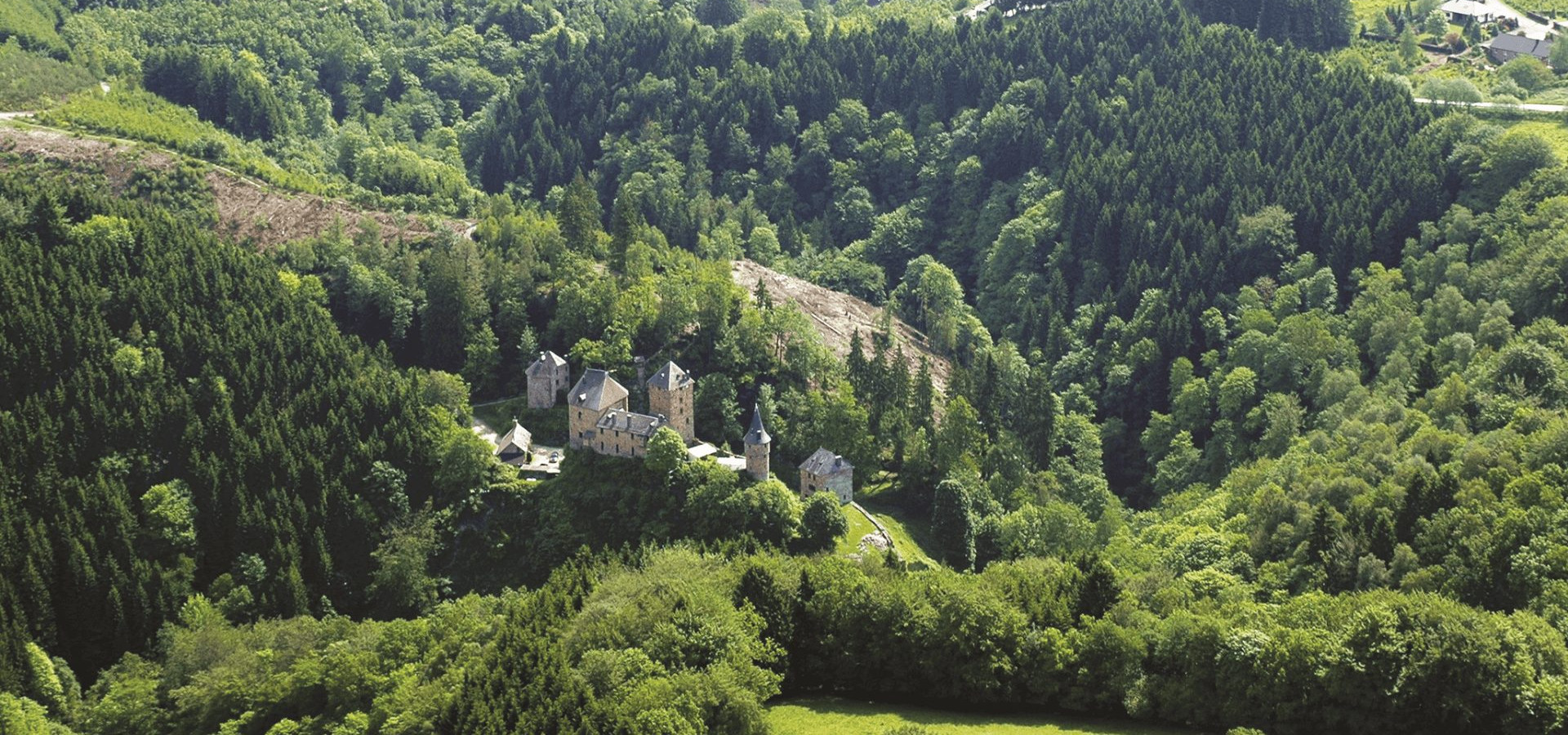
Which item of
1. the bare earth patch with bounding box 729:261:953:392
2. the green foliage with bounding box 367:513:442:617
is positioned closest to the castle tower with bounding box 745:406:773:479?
the green foliage with bounding box 367:513:442:617

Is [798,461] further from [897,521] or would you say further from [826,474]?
[897,521]

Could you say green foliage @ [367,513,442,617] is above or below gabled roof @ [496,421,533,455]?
below

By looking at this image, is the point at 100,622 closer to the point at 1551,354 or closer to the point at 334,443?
the point at 334,443

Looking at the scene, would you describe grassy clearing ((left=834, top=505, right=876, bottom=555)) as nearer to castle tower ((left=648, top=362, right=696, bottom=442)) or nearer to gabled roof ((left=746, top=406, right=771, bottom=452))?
gabled roof ((left=746, top=406, right=771, bottom=452))

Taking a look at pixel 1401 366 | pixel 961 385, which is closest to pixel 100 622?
pixel 961 385

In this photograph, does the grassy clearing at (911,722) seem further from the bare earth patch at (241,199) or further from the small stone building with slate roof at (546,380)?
the bare earth patch at (241,199)

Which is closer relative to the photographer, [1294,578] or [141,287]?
[1294,578]

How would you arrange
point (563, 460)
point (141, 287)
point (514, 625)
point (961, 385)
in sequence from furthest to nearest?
1. point (961, 385)
2. point (141, 287)
3. point (563, 460)
4. point (514, 625)
